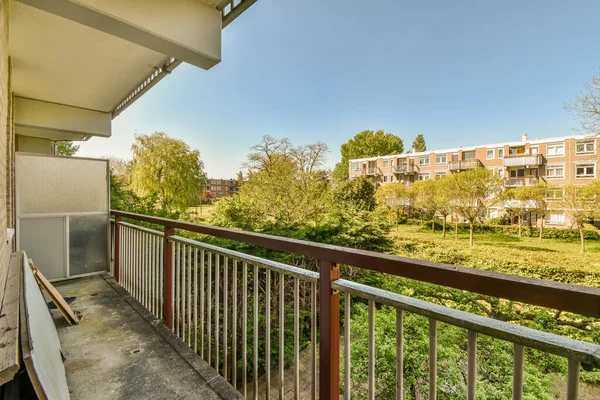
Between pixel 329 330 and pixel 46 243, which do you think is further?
pixel 46 243

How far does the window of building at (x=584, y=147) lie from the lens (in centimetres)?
1775

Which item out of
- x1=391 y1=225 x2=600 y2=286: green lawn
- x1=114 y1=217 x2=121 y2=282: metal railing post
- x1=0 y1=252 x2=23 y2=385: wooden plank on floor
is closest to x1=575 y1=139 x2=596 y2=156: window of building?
x1=391 y1=225 x2=600 y2=286: green lawn

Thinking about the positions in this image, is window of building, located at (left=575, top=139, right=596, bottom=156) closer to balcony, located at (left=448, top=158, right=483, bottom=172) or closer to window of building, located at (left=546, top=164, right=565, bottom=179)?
window of building, located at (left=546, top=164, right=565, bottom=179)

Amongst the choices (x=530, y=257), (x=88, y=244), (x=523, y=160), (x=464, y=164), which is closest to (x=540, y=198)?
(x=523, y=160)

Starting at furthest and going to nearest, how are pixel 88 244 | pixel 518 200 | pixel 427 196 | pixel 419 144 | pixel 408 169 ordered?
pixel 419 144, pixel 408 169, pixel 427 196, pixel 518 200, pixel 88 244

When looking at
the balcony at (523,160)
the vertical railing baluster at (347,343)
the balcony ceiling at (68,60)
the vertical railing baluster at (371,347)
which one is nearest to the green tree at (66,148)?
the balcony ceiling at (68,60)

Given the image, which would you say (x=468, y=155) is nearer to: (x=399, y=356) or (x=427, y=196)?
(x=427, y=196)

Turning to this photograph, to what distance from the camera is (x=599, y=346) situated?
0.63 m

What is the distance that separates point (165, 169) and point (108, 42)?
11.3 meters

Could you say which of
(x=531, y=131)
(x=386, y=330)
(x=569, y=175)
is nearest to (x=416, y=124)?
(x=531, y=131)

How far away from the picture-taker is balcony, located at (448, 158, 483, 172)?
22.7 metres

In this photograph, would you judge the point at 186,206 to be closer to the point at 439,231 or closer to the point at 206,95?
the point at 206,95

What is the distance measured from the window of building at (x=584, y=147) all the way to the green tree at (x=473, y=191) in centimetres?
748

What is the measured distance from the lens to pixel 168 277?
2.40 meters
